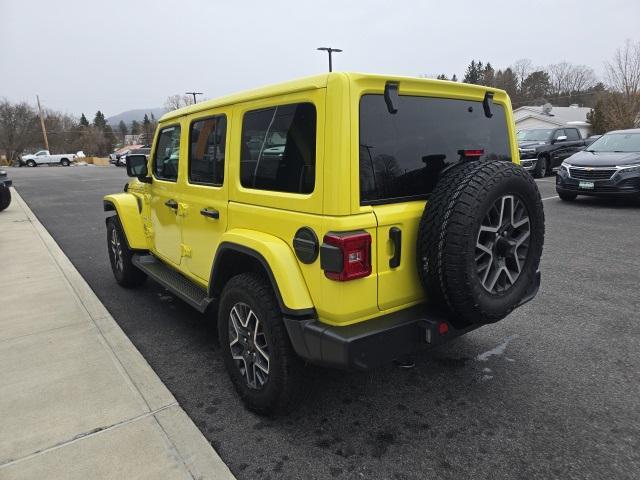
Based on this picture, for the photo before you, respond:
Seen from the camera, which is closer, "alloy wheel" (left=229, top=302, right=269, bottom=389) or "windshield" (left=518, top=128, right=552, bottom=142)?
"alloy wheel" (left=229, top=302, right=269, bottom=389)

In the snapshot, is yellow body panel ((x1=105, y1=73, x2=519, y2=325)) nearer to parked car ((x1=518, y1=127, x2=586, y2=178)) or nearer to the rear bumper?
the rear bumper

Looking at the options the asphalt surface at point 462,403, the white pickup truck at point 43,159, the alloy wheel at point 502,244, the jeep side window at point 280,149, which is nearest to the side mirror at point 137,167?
the asphalt surface at point 462,403

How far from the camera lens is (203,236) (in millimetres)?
3295

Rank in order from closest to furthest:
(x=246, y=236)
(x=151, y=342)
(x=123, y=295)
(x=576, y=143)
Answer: (x=246, y=236), (x=151, y=342), (x=123, y=295), (x=576, y=143)

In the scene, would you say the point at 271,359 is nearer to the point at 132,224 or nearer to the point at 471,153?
the point at 471,153

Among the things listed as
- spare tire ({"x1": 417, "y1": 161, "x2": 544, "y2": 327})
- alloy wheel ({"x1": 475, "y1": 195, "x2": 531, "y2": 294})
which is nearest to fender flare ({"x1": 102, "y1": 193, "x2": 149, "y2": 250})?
spare tire ({"x1": 417, "y1": 161, "x2": 544, "y2": 327})

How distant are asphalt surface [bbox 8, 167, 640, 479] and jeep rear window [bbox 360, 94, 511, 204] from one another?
4.27 ft

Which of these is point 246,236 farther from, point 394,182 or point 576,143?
point 576,143

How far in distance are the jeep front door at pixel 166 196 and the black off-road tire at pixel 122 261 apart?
0.61 metres

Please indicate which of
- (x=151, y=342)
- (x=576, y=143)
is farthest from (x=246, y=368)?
(x=576, y=143)

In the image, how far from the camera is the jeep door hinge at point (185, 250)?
358 cm

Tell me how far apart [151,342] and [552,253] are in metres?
5.09

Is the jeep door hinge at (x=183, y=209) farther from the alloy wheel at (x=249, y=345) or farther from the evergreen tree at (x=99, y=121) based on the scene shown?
the evergreen tree at (x=99, y=121)

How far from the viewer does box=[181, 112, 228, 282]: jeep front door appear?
3.05 metres
